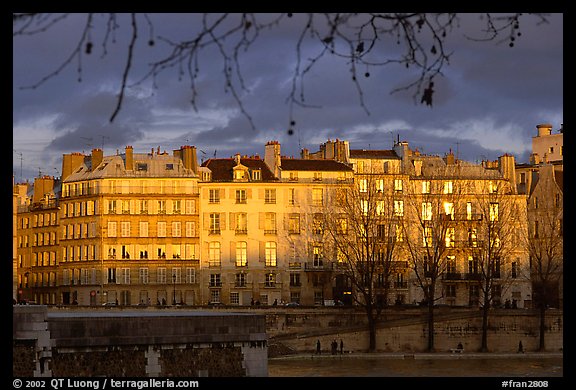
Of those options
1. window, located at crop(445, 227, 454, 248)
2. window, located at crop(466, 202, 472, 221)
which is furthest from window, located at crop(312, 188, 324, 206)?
window, located at crop(466, 202, 472, 221)

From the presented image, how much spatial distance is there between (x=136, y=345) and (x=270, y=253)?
1734 inches

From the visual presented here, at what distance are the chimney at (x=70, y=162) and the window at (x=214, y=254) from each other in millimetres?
10140

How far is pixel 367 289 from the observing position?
68938 mm

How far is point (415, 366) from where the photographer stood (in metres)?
58.4

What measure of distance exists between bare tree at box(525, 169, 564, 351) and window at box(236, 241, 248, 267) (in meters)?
15.4

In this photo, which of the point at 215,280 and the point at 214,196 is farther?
the point at 214,196

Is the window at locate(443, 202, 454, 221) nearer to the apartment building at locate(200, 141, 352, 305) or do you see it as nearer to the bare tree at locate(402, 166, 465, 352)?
the bare tree at locate(402, 166, 465, 352)

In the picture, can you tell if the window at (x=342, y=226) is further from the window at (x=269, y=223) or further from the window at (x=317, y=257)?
the window at (x=269, y=223)

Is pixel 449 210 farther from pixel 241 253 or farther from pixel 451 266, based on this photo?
pixel 241 253

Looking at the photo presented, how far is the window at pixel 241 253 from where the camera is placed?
3041 inches

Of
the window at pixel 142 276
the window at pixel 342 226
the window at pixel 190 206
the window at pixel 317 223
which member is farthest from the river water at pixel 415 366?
the window at pixel 190 206

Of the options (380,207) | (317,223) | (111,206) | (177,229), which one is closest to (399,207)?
(380,207)

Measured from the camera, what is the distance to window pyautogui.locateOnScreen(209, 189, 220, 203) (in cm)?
7788
